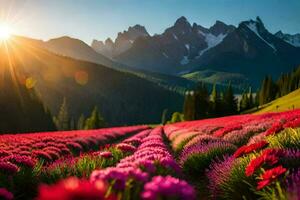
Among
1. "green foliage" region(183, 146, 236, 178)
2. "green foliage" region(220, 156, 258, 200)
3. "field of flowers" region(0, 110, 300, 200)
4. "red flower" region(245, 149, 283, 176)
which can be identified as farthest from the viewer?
"green foliage" region(183, 146, 236, 178)

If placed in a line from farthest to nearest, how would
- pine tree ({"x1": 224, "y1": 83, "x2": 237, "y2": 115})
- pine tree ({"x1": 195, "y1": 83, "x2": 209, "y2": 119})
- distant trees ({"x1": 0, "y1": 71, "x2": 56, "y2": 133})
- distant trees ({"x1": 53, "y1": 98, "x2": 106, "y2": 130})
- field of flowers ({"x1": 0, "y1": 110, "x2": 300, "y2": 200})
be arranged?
1. pine tree ({"x1": 224, "y1": 83, "x2": 237, "y2": 115})
2. distant trees ({"x1": 53, "y1": 98, "x2": 106, "y2": 130})
3. pine tree ({"x1": 195, "y1": 83, "x2": 209, "y2": 119})
4. distant trees ({"x1": 0, "y1": 71, "x2": 56, "y2": 133})
5. field of flowers ({"x1": 0, "y1": 110, "x2": 300, "y2": 200})

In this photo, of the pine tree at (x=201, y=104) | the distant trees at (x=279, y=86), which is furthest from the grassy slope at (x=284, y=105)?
the distant trees at (x=279, y=86)

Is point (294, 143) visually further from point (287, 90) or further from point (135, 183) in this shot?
point (287, 90)

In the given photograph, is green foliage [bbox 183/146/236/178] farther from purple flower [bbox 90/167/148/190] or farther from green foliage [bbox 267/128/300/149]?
purple flower [bbox 90/167/148/190]

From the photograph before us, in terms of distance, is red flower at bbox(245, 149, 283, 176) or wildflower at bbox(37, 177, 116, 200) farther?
red flower at bbox(245, 149, 283, 176)

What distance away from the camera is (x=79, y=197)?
2.58 metres

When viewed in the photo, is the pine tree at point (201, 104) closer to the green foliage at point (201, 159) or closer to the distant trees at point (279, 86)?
the distant trees at point (279, 86)

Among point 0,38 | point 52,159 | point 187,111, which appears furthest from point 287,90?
point 52,159

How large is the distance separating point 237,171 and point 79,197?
6211 millimetres

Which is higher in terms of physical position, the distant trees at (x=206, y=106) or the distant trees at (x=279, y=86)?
the distant trees at (x=279, y=86)

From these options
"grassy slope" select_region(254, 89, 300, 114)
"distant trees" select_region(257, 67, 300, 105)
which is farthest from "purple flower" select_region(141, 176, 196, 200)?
"distant trees" select_region(257, 67, 300, 105)

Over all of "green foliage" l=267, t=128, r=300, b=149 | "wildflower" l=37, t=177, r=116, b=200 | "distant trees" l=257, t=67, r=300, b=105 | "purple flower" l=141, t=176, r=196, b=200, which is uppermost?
"distant trees" l=257, t=67, r=300, b=105

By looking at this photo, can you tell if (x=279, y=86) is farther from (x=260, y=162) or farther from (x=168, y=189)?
(x=168, y=189)

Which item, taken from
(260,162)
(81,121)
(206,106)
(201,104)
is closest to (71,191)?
(260,162)
